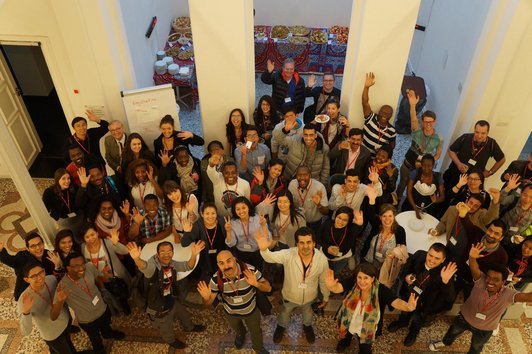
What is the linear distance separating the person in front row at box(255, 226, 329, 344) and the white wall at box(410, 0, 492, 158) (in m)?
3.41

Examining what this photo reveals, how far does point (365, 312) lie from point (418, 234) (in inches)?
52.1

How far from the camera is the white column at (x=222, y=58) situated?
5859 mm

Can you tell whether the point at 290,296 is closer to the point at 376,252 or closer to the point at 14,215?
the point at 376,252

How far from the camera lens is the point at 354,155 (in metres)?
5.96

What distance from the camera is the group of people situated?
4.67 meters

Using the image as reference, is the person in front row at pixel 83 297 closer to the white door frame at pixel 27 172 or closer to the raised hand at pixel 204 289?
the raised hand at pixel 204 289

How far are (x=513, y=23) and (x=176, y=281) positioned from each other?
4870mm

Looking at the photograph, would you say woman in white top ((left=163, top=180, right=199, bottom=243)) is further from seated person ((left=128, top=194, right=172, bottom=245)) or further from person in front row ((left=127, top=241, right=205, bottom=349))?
person in front row ((left=127, top=241, right=205, bottom=349))

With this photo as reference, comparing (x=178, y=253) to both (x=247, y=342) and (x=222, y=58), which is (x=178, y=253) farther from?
(x=222, y=58)

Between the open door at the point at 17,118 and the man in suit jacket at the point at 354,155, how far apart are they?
485 cm

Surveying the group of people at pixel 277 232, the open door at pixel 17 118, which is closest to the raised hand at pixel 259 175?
the group of people at pixel 277 232

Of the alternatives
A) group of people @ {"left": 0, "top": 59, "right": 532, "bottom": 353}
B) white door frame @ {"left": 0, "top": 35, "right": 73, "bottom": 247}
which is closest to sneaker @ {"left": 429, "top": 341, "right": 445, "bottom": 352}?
group of people @ {"left": 0, "top": 59, "right": 532, "bottom": 353}

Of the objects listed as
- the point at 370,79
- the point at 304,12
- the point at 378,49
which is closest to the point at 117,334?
the point at 370,79

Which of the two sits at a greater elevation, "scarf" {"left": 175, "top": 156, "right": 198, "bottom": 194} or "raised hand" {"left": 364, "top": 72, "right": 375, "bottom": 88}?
"raised hand" {"left": 364, "top": 72, "right": 375, "bottom": 88}
